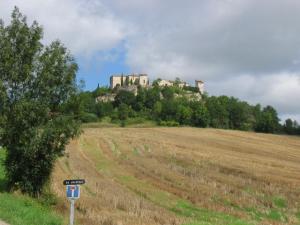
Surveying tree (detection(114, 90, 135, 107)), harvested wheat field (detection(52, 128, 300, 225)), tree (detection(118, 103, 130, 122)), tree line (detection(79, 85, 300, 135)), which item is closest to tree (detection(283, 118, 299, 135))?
tree line (detection(79, 85, 300, 135))

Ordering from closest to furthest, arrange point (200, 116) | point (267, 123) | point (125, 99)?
point (267, 123), point (200, 116), point (125, 99)

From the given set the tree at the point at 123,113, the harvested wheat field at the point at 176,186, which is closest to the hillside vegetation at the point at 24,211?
the harvested wheat field at the point at 176,186

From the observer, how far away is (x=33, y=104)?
23156 mm

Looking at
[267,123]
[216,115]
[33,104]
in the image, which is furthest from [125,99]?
[33,104]

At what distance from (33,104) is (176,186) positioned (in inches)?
435

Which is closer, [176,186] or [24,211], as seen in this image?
[24,211]

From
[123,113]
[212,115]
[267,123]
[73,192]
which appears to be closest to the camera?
[73,192]

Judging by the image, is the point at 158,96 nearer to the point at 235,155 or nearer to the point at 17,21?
the point at 235,155

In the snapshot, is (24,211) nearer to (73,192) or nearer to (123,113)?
(73,192)

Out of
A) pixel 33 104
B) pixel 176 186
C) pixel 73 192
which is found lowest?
pixel 176 186

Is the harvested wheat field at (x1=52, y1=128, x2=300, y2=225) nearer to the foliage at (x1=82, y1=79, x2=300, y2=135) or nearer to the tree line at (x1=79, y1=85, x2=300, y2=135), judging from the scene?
the tree line at (x1=79, y1=85, x2=300, y2=135)

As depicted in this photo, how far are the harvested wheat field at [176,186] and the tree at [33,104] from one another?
1969 millimetres

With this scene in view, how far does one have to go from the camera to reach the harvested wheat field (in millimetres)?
22328

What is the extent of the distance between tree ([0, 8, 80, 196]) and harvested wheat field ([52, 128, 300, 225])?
77.5 inches
